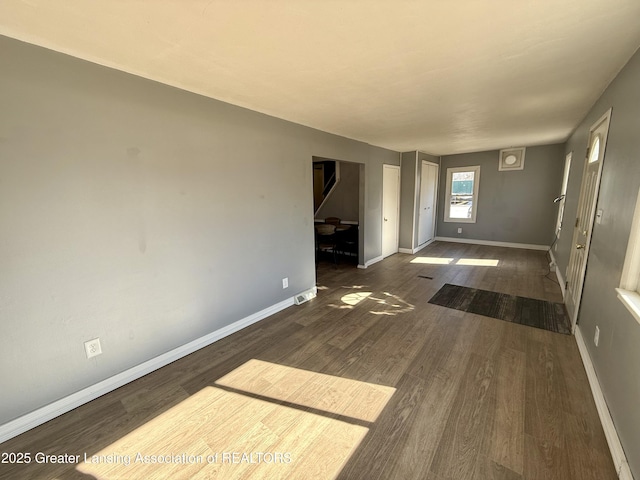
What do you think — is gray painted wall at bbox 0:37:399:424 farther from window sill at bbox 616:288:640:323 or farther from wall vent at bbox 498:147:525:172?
wall vent at bbox 498:147:525:172

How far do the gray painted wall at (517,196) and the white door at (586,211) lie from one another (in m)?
3.46

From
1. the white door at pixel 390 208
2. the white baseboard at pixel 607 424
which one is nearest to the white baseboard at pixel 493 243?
the white door at pixel 390 208

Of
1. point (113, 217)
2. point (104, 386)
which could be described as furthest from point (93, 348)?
point (113, 217)

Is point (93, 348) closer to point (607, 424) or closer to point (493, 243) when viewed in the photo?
point (607, 424)

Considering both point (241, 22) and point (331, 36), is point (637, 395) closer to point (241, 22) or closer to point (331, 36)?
point (331, 36)

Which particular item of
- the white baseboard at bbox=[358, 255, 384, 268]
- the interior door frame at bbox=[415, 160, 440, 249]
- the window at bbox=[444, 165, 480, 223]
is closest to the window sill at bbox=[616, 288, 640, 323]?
the white baseboard at bbox=[358, 255, 384, 268]

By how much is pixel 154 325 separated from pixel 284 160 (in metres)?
2.11

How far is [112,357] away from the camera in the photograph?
204 centimetres

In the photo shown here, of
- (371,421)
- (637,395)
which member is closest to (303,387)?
Answer: (371,421)

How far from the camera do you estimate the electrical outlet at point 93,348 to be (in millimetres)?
1920

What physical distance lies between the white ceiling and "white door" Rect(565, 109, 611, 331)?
408mm

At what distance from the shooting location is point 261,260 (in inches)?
121

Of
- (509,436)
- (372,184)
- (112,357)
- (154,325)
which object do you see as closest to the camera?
(509,436)

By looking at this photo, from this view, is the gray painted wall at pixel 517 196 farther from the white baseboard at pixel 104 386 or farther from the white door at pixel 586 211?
the white baseboard at pixel 104 386
